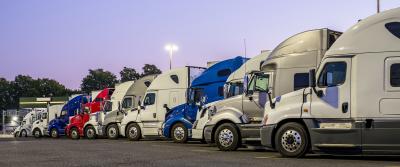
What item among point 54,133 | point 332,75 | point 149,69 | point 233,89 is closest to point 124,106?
point 54,133

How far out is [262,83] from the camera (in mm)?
15648

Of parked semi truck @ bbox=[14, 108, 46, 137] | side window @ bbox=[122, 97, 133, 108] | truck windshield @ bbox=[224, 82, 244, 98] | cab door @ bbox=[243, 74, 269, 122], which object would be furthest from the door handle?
parked semi truck @ bbox=[14, 108, 46, 137]

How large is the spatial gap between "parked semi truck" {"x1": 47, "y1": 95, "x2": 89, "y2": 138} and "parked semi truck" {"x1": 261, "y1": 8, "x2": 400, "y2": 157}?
2440 centimetres

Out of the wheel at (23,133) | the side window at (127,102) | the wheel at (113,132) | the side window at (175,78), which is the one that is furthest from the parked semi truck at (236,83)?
the wheel at (23,133)

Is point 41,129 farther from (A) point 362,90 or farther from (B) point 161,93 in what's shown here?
(A) point 362,90

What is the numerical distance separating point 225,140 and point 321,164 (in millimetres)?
5133

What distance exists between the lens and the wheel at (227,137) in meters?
15.7

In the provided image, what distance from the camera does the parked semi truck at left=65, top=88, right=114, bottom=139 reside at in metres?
32.4

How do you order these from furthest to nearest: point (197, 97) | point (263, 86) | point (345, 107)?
point (197, 97)
point (263, 86)
point (345, 107)

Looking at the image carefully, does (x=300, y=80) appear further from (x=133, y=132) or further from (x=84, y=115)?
(x=84, y=115)

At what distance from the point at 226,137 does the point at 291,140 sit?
3.32m

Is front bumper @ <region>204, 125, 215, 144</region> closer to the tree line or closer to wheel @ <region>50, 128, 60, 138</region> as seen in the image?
wheel @ <region>50, 128, 60, 138</region>

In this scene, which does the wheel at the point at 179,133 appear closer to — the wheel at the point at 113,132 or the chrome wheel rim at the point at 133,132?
the chrome wheel rim at the point at 133,132

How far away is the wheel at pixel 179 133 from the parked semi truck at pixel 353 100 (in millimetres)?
9138
